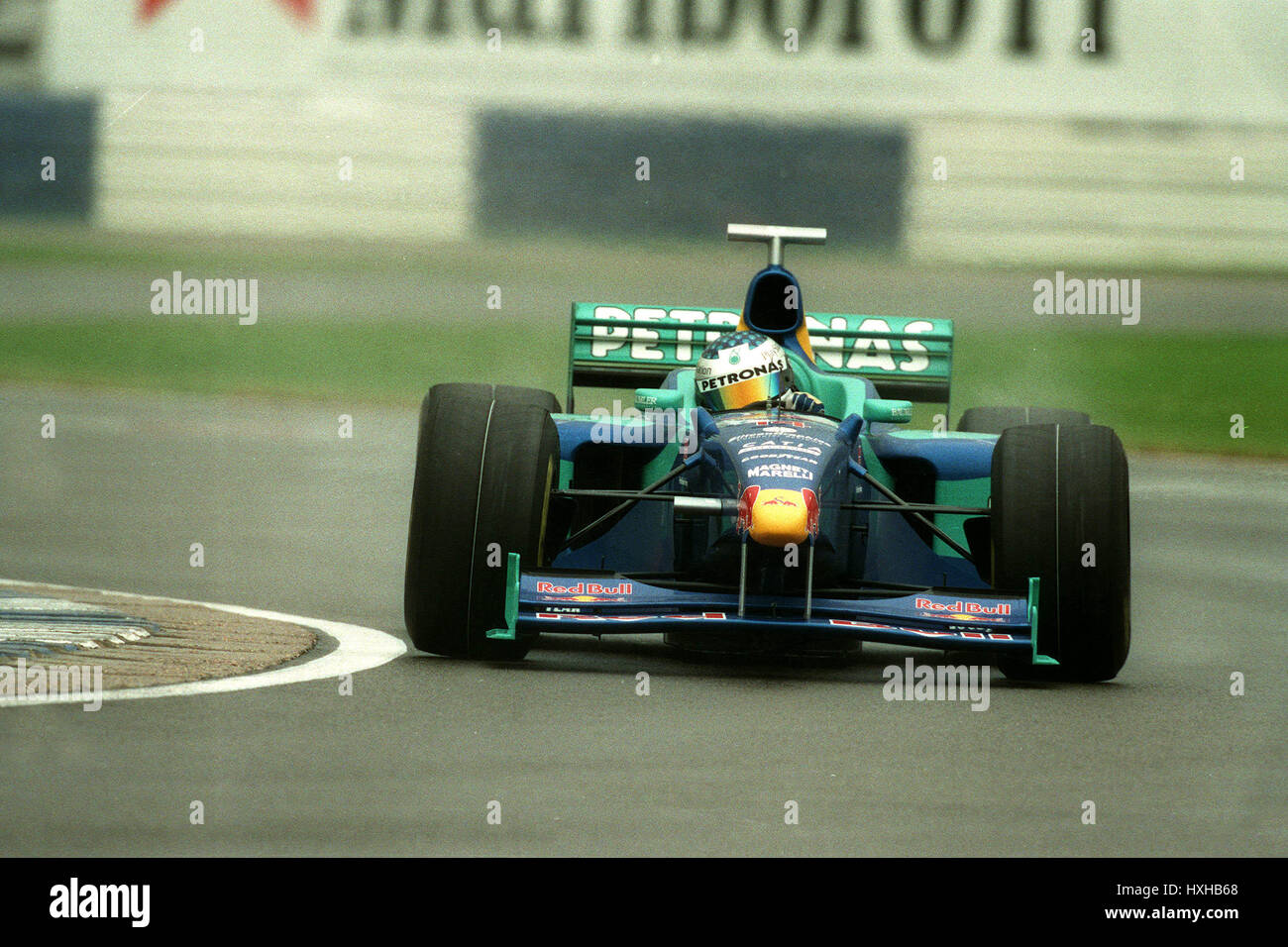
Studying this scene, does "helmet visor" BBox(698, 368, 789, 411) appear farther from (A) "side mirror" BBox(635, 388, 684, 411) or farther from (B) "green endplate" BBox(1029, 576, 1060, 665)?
(B) "green endplate" BBox(1029, 576, 1060, 665)

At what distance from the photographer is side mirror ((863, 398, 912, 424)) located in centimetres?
928

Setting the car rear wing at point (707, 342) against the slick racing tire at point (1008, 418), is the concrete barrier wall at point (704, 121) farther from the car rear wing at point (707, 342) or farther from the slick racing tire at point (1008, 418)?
the slick racing tire at point (1008, 418)

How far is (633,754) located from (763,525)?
5.00ft

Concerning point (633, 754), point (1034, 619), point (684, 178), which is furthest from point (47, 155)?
point (633, 754)

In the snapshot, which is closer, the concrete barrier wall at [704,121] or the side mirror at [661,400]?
the side mirror at [661,400]

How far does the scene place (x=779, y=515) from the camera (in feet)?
26.4

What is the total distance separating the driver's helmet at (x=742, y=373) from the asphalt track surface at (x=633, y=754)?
102cm

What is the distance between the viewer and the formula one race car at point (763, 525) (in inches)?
322

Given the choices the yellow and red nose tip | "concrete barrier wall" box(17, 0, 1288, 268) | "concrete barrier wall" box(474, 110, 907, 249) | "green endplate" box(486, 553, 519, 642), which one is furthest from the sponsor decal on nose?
"concrete barrier wall" box(474, 110, 907, 249)

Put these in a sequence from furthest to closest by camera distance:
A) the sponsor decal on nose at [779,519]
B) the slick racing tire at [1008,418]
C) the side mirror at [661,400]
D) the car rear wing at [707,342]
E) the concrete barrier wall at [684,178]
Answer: the concrete barrier wall at [684,178] < the car rear wing at [707,342] < the slick racing tire at [1008,418] < the side mirror at [661,400] < the sponsor decal on nose at [779,519]

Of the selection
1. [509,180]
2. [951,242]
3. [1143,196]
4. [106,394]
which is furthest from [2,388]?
[1143,196]

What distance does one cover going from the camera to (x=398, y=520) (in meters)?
14.1

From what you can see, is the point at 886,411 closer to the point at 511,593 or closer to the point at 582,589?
the point at 582,589

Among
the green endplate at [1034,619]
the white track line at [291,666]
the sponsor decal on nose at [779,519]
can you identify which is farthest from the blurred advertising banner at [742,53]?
the sponsor decal on nose at [779,519]
